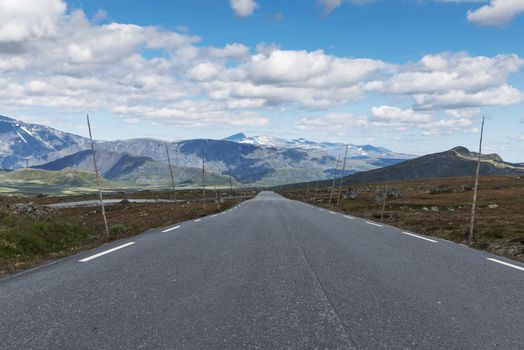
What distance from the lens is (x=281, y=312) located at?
590 cm

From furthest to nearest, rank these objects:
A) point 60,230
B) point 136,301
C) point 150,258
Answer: point 60,230 < point 150,258 < point 136,301

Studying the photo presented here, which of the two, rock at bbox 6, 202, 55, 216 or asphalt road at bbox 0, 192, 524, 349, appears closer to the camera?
asphalt road at bbox 0, 192, 524, 349

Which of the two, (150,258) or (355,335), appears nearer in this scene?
(355,335)

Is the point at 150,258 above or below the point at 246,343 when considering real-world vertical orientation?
below

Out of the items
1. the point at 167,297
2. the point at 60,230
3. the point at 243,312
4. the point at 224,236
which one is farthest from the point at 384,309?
the point at 60,230

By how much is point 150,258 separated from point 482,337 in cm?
721

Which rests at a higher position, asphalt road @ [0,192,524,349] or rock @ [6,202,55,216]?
asphalt road @ [0,192,524,349]

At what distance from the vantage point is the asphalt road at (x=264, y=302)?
491cm

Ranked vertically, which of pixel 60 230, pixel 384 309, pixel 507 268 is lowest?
pixel 60 230

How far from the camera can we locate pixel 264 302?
6391 millimetres

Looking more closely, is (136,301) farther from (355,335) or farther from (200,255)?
(200,255)

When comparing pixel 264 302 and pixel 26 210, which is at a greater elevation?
pixel 264 302

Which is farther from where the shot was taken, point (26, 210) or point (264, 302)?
point (26, 210)

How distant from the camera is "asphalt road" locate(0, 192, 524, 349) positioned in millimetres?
4906
